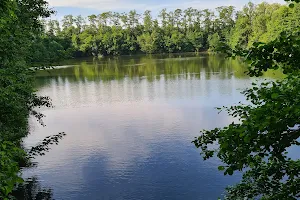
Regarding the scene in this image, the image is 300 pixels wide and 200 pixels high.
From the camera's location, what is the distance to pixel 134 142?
75.6 ft

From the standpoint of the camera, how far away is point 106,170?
19.0 metres

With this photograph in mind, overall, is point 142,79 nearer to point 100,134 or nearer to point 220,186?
point 100,134

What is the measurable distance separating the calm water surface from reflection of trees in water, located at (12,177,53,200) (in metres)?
0.35

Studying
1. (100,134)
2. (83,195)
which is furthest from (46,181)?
(100,134)

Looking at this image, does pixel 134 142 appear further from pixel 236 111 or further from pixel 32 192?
pixel 236 111

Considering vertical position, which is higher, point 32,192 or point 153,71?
point 153,71

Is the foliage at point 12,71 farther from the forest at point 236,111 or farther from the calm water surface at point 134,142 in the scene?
the calm water surface at point 134,142

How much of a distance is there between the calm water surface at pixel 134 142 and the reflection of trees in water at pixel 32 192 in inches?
13.8

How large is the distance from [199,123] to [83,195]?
12.5m

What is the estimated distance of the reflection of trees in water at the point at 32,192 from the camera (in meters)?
16.1

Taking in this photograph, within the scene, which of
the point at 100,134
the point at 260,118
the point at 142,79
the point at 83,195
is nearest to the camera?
the point at 260,118

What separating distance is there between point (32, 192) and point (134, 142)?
27.0 ft

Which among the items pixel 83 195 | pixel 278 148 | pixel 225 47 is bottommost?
pixel 83 195

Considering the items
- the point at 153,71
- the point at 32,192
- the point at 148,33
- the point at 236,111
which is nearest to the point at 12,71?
the point at 236,111
